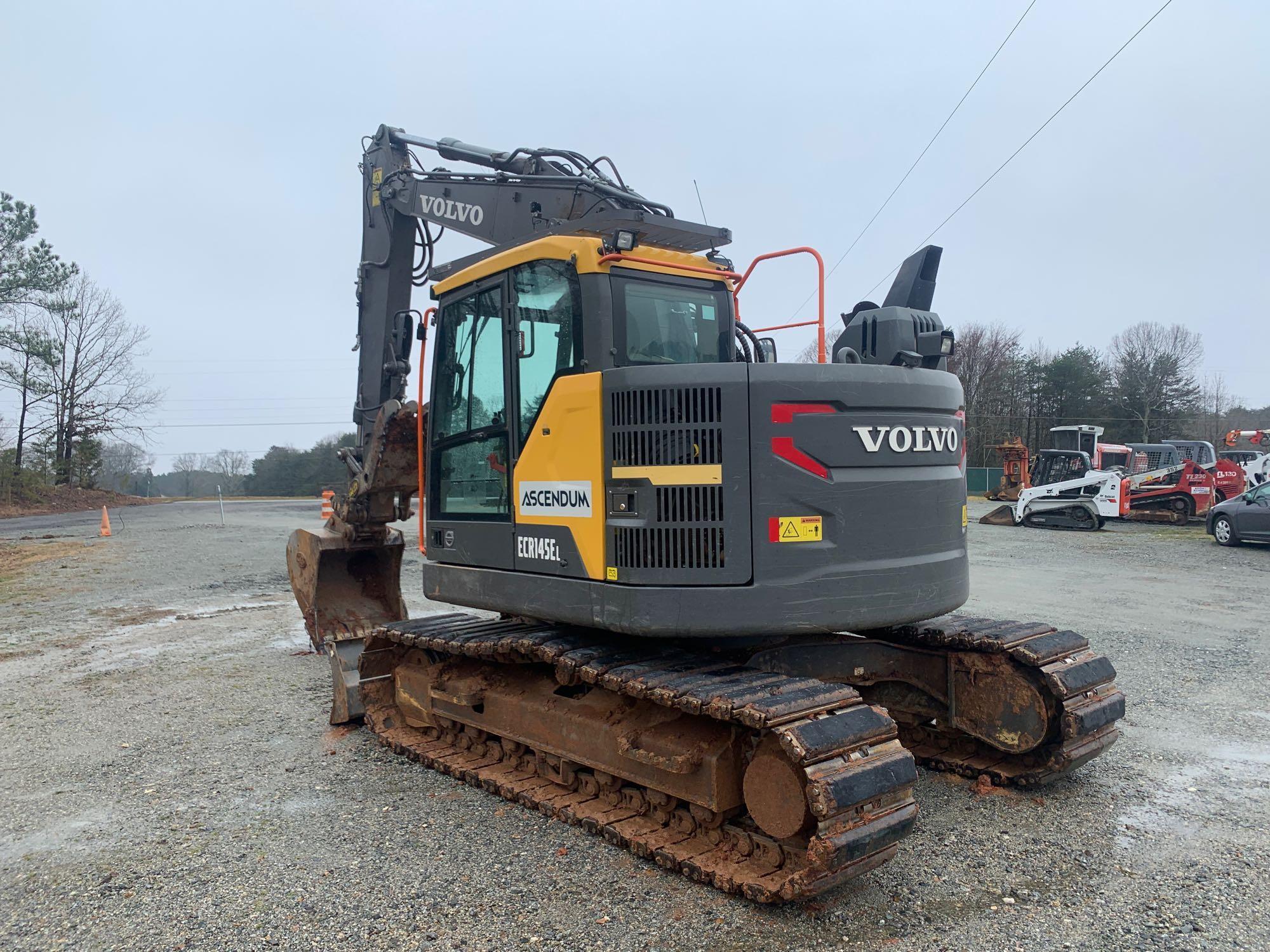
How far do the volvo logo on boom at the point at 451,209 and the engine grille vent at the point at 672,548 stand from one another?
319cm

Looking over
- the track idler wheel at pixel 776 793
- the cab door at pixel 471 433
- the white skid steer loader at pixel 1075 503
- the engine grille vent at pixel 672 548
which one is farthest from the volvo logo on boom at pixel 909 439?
the white skid steer loader at pixel 1075 503

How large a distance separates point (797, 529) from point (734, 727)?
0.98 m

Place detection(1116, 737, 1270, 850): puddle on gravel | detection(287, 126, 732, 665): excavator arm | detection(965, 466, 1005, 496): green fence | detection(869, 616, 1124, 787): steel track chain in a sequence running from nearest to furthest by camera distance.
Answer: detection(1116, 737, 1270, 850): puddle on gravel < detection(869, 616, 1124, 787): steel track chain < detection(287, 126, 732, 665): excavator arm < detection(965, 466, 1005, 496): green fence

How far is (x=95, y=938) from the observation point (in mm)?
3525

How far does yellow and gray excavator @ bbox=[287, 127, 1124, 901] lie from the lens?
4.00 metres

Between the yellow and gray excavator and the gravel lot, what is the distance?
0.27 metres

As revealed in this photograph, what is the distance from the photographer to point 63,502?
35.6 meters

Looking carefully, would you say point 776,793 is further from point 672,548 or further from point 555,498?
point 555,498

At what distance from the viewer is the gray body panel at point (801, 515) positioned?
406cm

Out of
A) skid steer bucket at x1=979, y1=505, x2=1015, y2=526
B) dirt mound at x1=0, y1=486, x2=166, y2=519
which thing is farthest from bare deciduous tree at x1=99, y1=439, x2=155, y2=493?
skid steer bucket at x1=979, y1=505, x2=1015, y2=526

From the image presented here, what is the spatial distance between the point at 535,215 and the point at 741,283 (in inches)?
64.8

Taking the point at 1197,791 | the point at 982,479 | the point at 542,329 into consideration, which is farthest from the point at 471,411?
the point at 982,479

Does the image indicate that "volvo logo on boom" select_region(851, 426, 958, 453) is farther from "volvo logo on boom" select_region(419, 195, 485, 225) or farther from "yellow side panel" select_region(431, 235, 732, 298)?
"volvo logo on boom" select_region(419, 195, 485, 225)

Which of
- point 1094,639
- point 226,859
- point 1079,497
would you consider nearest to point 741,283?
point 226,859
